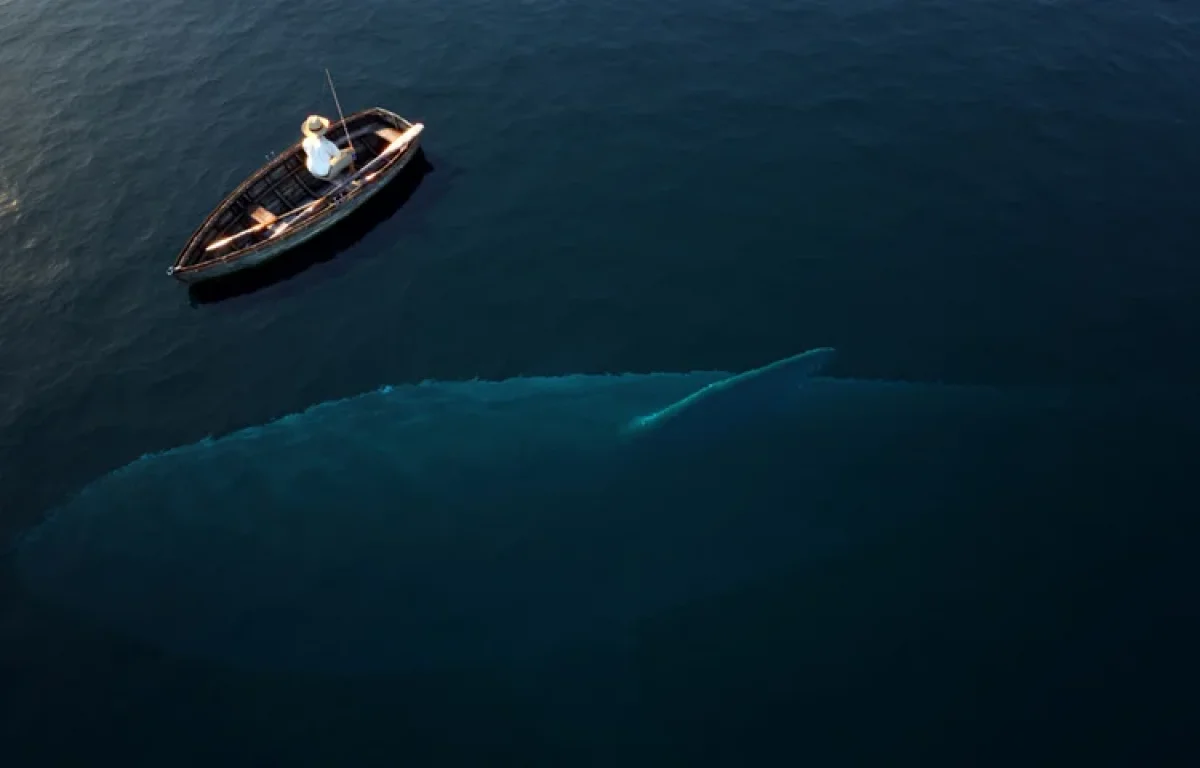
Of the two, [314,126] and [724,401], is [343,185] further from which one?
[724,401]

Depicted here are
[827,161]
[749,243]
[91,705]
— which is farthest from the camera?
[827,161]

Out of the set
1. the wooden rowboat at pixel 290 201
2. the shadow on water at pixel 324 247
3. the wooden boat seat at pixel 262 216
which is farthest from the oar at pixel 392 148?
the wooden boat seat at pixel 262 216

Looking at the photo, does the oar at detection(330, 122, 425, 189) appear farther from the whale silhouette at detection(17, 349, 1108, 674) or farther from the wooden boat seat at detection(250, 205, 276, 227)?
the whale silhouette at detection(17, 349, 1108, 674)

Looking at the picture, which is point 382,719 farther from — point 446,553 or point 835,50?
point 835,50

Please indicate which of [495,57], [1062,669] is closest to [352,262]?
[495,57]

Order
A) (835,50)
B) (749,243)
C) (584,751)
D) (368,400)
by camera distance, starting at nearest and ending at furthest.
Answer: (584,751), (368,400), (749,243), (835,50)
